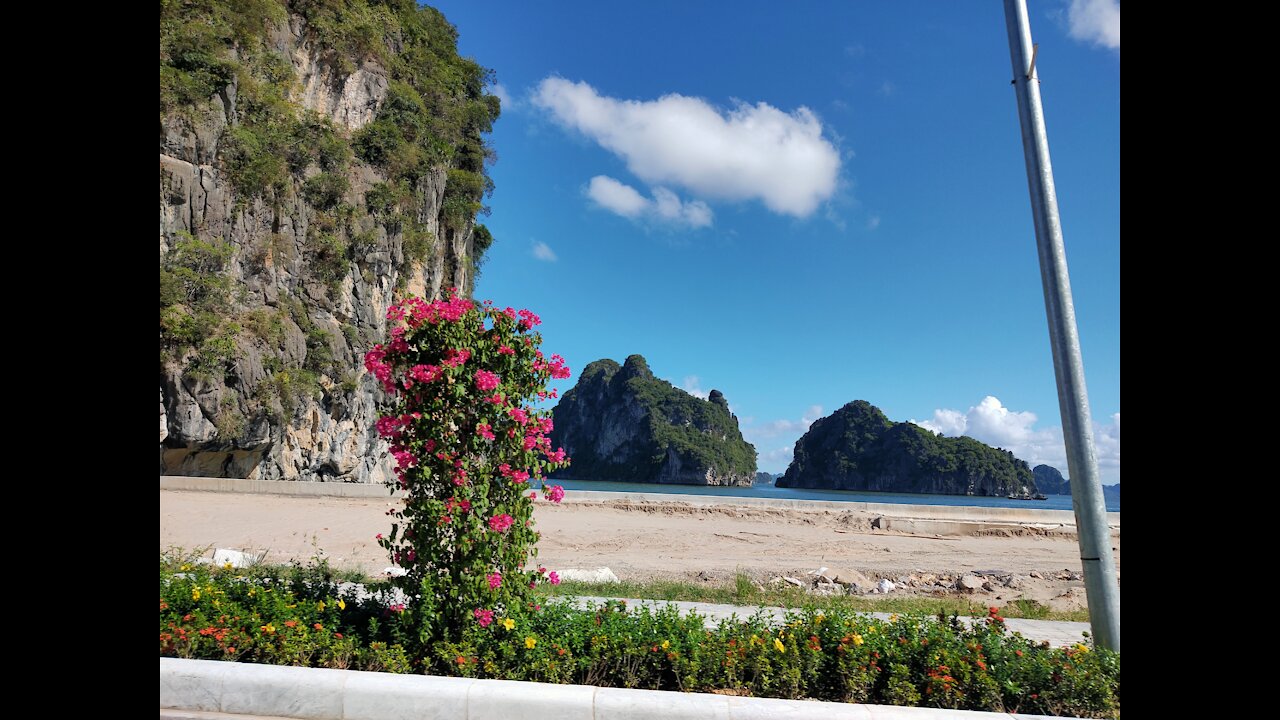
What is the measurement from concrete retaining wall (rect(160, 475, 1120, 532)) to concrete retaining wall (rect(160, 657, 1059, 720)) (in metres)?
19.9

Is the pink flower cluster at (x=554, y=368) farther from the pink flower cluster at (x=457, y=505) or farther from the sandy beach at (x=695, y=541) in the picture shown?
the sandy beach at (x=695, y=541)

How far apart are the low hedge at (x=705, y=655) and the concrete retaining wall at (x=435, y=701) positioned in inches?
21.9

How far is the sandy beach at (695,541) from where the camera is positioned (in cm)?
1170

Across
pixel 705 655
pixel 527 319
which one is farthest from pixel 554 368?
pixel 705 655

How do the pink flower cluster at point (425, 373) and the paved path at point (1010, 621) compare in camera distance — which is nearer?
the pink flower cluster at point (425, 373)

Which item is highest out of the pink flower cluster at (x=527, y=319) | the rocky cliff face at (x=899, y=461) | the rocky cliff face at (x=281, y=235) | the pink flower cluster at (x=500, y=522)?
the rocky cliff face at (x=281, y=235)

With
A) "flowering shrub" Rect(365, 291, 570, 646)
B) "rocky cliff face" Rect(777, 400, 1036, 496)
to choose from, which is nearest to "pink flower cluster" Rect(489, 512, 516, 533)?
"flowering shrub" Rect(365, 291, 570, 646)

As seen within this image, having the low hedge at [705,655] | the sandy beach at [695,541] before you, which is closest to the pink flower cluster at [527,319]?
the low hedge at [705,655]

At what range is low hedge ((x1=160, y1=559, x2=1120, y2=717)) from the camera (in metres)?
4.76

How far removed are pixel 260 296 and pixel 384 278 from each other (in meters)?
8.56

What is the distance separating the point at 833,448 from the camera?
423 ft

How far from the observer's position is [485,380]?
5.37 metres
